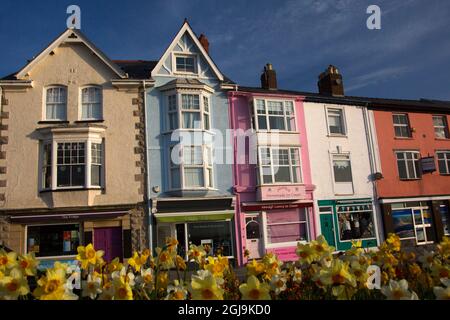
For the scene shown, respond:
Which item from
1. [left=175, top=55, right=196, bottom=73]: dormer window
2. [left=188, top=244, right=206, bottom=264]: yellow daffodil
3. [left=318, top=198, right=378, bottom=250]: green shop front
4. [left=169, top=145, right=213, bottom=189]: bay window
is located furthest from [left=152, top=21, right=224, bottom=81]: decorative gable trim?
[left=188, top=244, right=206, bottom=264]: yellow daffodil

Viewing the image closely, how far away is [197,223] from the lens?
58.5 ft

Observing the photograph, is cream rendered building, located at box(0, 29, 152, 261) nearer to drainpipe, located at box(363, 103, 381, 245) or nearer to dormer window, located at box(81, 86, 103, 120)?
dormer window, located at box(81, 86, 103, 120)

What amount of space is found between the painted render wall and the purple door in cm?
136

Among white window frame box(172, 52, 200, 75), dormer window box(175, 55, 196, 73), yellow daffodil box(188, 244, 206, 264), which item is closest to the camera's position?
yellow daffodil box(188, 244, 206, 264)

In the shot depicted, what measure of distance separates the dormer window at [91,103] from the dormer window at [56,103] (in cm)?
87

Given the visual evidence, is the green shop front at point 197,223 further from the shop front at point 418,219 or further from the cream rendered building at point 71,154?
the shop front at point 418,219

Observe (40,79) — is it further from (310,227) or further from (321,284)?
(321,284)

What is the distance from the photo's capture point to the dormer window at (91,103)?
17.7 metres

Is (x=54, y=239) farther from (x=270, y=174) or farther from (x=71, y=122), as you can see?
(x=270, y=174)

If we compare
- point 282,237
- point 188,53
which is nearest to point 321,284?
point 282,237

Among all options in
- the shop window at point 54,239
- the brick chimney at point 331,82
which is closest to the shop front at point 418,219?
the brick chimney at point 331,82

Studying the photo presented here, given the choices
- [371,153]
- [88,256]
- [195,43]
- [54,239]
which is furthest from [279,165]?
[88,256]

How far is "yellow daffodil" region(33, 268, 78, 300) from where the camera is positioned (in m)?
2.17
